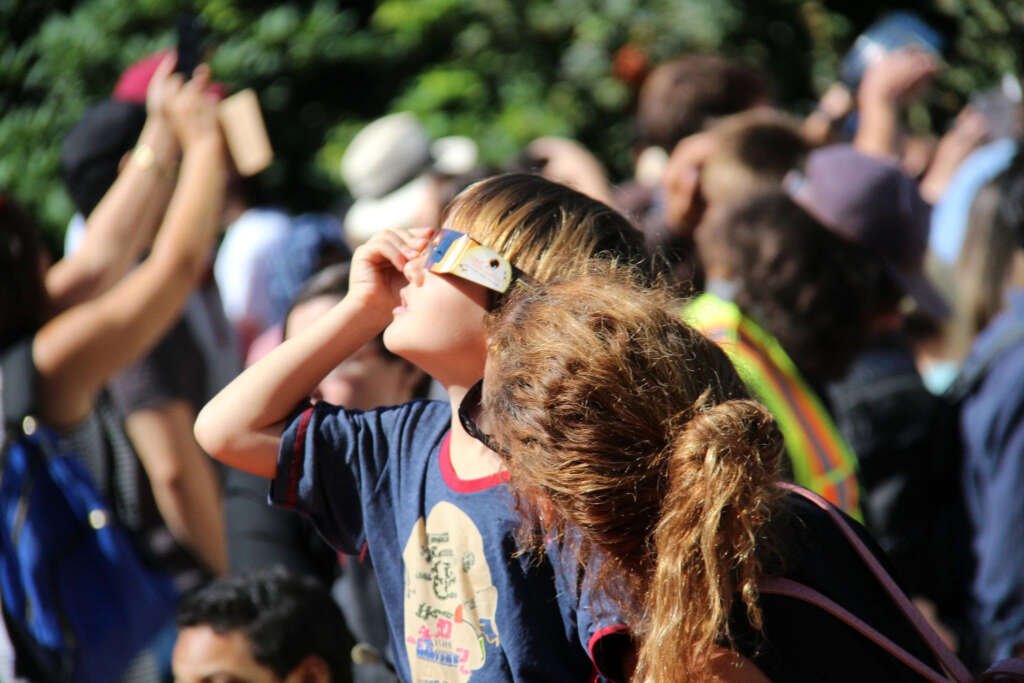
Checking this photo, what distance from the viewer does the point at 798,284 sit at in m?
3.07

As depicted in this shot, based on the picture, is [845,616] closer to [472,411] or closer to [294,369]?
[472,411]

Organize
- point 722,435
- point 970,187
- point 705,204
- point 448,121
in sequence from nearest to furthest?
point 722,435
point 705,204
point 970,187
point 448,121

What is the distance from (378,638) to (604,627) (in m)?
1.33

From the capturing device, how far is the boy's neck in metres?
1.79

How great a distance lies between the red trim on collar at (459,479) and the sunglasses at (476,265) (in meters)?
0.26

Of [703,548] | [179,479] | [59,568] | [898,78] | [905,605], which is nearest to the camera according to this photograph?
[703,548]

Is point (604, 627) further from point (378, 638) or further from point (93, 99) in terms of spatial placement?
point (93, 99)

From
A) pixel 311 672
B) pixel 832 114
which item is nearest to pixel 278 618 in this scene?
pixel 311 672

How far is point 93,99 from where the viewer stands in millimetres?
6449

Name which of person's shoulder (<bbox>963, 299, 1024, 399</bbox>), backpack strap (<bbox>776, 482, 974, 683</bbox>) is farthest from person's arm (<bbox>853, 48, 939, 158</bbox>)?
backpack strap (<bbox>776, 482, 974, 683</bbox>)

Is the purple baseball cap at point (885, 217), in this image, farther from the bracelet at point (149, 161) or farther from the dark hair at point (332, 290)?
the bracelet at point (149, 161)

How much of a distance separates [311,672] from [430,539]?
3.22ft

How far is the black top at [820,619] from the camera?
153 cm

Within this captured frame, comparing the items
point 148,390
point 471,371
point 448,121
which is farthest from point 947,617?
point 448,121
